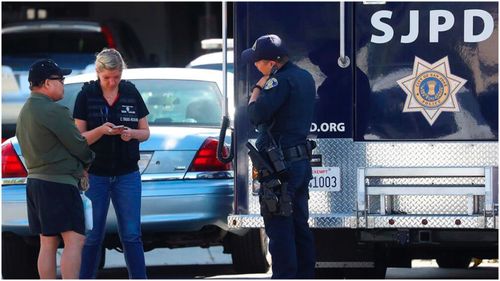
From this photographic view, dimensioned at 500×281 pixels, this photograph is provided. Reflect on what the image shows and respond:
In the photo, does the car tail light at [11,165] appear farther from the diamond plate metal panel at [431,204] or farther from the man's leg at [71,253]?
the diamond plate metal panel at [431,204]

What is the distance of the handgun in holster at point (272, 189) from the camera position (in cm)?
798

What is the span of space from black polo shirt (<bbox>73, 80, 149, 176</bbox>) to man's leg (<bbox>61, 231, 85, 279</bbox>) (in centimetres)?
54

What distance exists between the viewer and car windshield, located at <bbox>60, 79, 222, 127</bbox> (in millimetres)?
9797

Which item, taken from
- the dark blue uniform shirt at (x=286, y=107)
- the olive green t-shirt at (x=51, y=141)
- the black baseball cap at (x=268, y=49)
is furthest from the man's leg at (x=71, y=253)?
the black baseball cap at (x=268, y=49)

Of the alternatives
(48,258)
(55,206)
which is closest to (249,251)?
(48,258)

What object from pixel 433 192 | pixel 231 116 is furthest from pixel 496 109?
pixel 231 116

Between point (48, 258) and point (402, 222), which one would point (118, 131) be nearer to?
point (48, 258)

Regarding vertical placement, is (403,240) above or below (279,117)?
below

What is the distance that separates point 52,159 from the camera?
7.77 m

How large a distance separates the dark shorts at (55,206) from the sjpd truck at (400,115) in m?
1.20

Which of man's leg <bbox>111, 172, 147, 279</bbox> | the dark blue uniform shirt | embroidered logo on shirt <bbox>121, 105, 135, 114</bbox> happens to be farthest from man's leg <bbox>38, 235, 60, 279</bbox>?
the dark blue uniform shirt

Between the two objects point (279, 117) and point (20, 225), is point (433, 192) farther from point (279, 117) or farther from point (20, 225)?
point (20, 225)

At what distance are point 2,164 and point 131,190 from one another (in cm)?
151

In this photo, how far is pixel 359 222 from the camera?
8383mm
